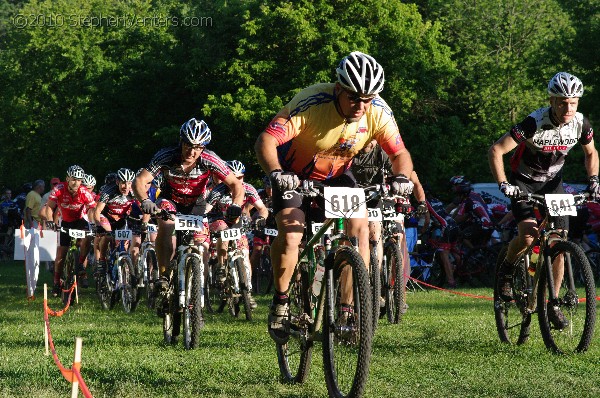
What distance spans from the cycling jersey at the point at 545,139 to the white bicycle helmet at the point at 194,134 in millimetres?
2785

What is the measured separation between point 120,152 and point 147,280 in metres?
35.2

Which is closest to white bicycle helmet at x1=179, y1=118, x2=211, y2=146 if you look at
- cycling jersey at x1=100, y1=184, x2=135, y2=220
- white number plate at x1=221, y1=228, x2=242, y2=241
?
white number plate at x1=221, y1=228, x2=242, y2=241

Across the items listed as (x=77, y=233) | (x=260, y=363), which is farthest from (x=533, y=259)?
(x=77, y=233)

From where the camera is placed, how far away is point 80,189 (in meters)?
17.4

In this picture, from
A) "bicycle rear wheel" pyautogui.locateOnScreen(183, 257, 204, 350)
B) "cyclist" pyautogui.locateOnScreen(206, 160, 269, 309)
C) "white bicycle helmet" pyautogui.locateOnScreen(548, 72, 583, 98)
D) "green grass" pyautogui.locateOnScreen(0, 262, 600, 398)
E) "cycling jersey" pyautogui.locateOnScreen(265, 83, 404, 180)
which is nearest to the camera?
"green grass" pyautogui.locateOnScreen(0, 262, 600, 398)

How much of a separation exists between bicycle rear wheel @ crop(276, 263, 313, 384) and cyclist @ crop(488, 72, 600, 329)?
2179mm

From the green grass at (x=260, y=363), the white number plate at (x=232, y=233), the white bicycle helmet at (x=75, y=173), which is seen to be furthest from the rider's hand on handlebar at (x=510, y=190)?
the white bicycle helmet at (x=75, y=173)

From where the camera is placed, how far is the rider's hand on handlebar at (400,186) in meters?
6.67

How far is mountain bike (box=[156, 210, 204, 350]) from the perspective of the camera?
9672 millimetres

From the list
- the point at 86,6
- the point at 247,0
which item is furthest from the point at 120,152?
the point at 86,6

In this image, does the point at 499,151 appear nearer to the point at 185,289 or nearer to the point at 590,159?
the point at 590,159

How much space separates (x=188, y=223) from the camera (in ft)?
32.7

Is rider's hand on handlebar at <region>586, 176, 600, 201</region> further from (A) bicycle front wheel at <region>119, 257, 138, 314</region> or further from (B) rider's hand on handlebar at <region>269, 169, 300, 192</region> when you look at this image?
(A) bicycle front wheel at <region>119, 257, 138, 314</region>

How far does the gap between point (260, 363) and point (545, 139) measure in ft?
9.73
